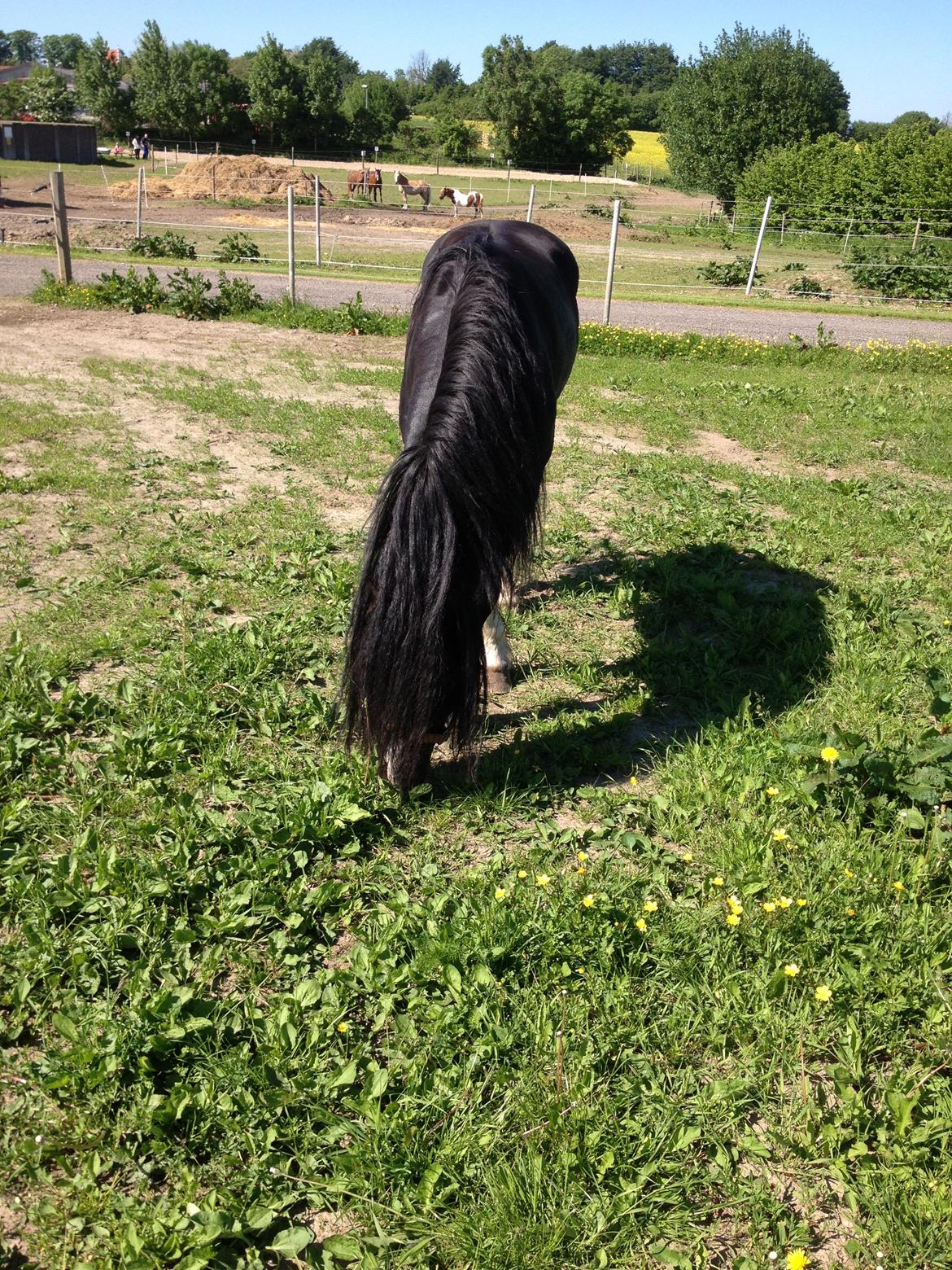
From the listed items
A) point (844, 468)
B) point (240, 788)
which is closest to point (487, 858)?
point (240, 788)

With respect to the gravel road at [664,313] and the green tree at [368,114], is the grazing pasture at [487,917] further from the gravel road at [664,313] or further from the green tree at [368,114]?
the green tree at [368,114]

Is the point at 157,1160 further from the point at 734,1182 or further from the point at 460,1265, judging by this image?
the point at 734,1182

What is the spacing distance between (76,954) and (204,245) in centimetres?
2403

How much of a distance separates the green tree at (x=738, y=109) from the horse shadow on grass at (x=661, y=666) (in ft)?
152

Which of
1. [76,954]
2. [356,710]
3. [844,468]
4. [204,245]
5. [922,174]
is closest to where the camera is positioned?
[76,954]

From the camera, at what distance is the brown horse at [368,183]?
127ft

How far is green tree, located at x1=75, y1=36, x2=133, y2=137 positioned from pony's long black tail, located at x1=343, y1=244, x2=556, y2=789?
227 ft

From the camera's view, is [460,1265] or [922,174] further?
[922,174]

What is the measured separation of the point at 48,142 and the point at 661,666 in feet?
187

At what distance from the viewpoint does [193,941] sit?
2.76 metres

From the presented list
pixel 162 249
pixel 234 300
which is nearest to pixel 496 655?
pixel 234 300

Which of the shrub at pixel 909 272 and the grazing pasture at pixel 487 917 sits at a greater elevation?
the shrub at pixel 909 272

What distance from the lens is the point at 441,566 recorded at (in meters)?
2.86

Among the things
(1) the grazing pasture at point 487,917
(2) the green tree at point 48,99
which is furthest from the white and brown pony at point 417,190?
(1) the grazing pasture at point 487,917
